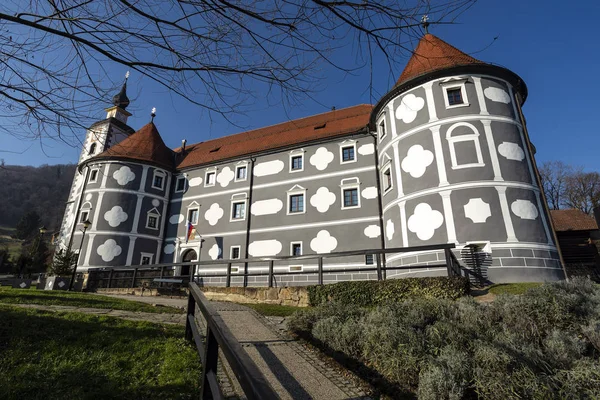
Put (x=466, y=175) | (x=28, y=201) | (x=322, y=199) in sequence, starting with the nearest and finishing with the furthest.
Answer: (x=466, y=175) < (x=322, y=199) < (x=28, y=201)

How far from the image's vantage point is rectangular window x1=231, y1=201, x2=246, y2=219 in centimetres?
2305

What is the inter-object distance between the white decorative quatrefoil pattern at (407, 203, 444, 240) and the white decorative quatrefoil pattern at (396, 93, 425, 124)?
485 cm

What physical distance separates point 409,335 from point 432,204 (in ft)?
37.2

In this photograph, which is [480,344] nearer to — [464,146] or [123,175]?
[464,146]

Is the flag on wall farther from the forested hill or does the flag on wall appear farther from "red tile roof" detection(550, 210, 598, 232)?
the forested hill

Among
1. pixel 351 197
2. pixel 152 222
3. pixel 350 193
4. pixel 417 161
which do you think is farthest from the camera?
pixel 152 222

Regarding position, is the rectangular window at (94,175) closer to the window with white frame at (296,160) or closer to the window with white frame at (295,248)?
the window with white frame at (296,160)

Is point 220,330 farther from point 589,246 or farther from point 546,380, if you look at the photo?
point 589,246

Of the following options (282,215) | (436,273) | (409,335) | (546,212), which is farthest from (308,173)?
(409,335)

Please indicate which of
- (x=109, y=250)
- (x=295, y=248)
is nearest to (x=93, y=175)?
(x=109, y=250)

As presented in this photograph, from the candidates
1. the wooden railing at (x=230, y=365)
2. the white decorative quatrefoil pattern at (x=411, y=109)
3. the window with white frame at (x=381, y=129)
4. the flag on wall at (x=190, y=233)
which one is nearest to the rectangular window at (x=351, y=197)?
the window with white frame at (x=381, y=129)

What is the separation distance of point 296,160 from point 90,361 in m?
19.6

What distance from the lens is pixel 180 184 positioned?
87.4ft

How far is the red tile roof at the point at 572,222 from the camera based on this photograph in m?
22.9
